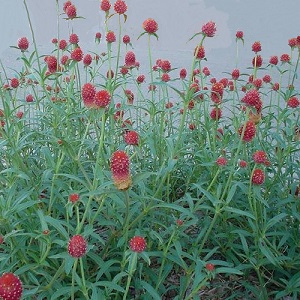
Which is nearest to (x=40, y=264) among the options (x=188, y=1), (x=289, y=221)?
(x=289, y=221)

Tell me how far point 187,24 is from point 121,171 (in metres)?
3.49

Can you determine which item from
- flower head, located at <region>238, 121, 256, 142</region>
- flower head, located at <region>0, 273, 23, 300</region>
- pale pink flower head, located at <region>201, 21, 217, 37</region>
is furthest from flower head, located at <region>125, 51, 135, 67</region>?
flower head, located at <region>0, 273, 23, 300</region>

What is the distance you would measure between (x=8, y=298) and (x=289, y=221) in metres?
1.20

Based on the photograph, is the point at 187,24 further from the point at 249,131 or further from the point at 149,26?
the point at 249,131

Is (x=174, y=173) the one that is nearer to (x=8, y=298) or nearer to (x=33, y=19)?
(x=8, y=298)

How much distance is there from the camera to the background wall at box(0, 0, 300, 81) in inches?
172

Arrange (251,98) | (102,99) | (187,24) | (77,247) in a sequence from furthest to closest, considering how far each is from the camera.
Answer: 1. (187,24)
2. (251,98)
3. (102,99)
4. (77,247)

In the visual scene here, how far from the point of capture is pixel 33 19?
4.94 metres

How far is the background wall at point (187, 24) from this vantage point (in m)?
4.38

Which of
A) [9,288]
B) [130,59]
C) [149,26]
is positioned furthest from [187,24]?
[9,288]

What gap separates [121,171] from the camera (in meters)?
1.23

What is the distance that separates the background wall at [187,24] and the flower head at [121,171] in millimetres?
3370

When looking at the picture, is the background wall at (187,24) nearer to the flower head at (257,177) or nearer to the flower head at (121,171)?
the flower head at (257,177)

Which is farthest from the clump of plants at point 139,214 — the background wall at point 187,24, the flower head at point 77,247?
the background wall at point 187,24
